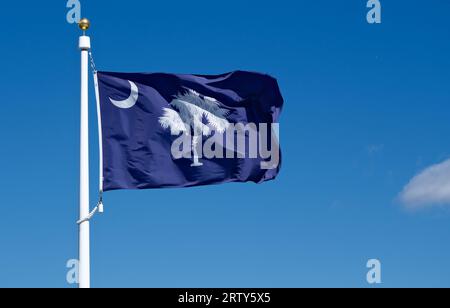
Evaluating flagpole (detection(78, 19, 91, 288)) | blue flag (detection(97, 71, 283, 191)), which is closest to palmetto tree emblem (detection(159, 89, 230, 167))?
blue flag (detection(97, 71, 283, 191))

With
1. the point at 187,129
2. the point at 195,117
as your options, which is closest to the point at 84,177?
the point at 187,129

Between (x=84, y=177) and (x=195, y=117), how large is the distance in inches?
166

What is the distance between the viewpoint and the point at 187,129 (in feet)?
121

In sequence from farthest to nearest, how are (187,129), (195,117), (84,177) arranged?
(195,117), (187,129), (84,177)

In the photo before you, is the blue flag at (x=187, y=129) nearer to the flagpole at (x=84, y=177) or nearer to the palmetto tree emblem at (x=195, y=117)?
the palmetto tree emblem at (x=195, y=117)

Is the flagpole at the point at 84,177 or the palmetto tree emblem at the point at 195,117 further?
the palmetto tree emblem at the point at 195,117

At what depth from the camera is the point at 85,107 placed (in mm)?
34562

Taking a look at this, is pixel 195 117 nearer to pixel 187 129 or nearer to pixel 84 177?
pixel 187 129

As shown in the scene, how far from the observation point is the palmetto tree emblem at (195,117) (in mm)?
36469

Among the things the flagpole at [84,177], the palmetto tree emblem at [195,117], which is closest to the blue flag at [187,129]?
the palmetto tree emblem at [195,117]

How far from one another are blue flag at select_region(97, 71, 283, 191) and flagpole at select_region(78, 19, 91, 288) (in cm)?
91

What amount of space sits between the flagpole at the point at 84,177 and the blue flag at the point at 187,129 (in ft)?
2.97

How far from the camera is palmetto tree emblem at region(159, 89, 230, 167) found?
36469 mm
